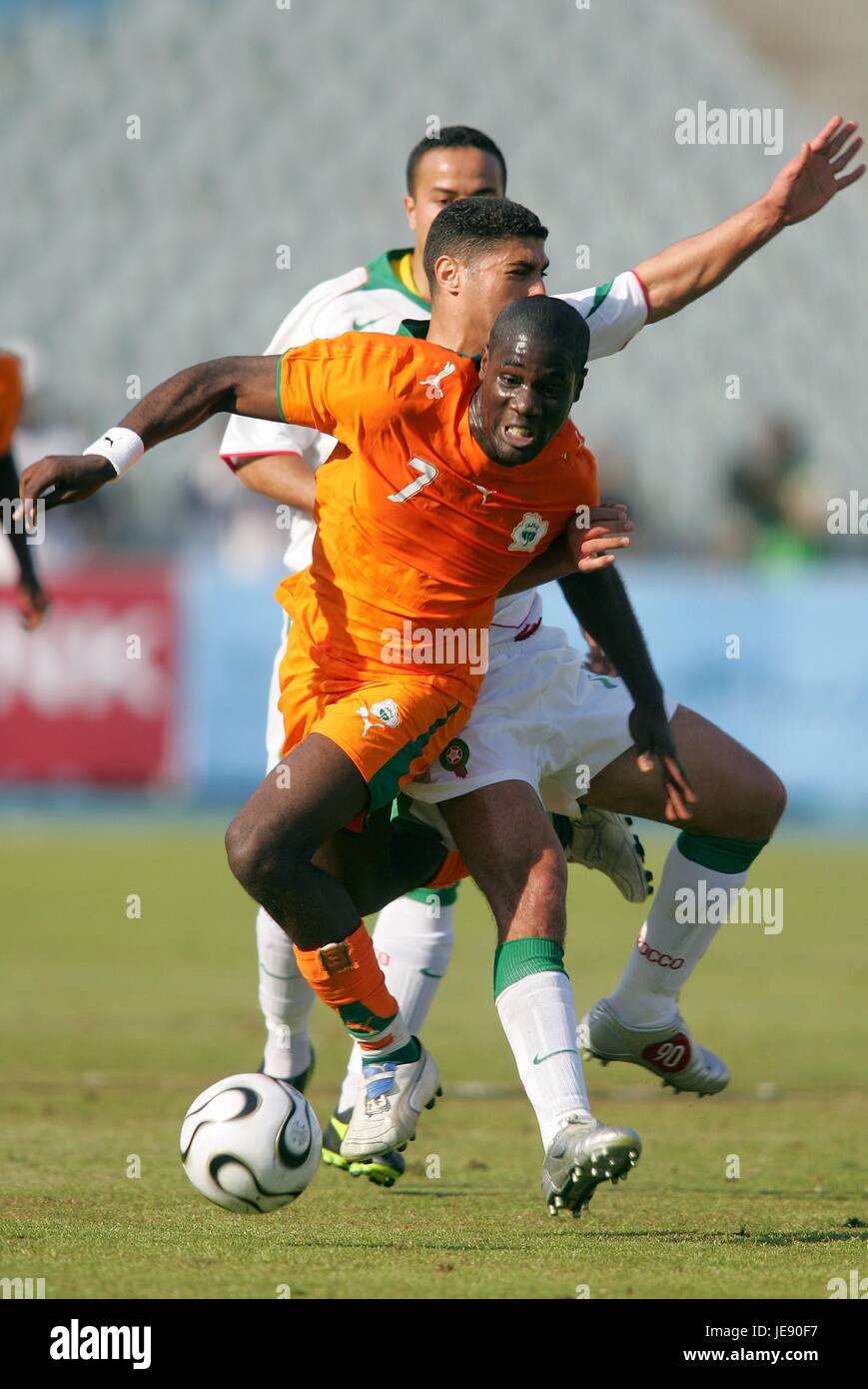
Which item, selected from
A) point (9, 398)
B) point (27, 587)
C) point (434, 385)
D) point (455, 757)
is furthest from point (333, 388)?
point (9, 398)

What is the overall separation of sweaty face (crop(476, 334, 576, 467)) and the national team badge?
2.74 feet

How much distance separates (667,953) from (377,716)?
1.47 meters

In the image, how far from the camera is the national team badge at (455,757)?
5.36 m

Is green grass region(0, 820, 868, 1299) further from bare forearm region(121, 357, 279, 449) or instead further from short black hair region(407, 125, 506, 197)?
short black hair region(407, 125, 506, 197)

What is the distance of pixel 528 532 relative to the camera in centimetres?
516

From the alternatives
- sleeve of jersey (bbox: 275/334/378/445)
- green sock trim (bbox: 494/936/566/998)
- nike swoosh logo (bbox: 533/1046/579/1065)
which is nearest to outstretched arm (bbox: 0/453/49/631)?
sleeve of jersey (bbox: 275/334/378/445)

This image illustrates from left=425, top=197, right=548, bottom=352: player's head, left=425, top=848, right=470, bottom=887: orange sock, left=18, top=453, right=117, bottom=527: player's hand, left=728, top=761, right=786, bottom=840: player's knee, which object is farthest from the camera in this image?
left=425, top=848, right=470, bottom=887: orange sock

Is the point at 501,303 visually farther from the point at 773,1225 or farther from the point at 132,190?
the point at 132,190

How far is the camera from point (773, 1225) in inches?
202

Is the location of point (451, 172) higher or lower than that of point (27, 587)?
higher

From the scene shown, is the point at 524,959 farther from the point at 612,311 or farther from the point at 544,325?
the point at 612,311

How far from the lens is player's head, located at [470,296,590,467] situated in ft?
15.8

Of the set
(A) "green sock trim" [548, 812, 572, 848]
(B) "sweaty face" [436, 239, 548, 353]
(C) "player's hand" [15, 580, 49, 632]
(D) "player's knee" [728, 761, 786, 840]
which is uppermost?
(B) "sweaty face" [436, 239, 548, 353]
